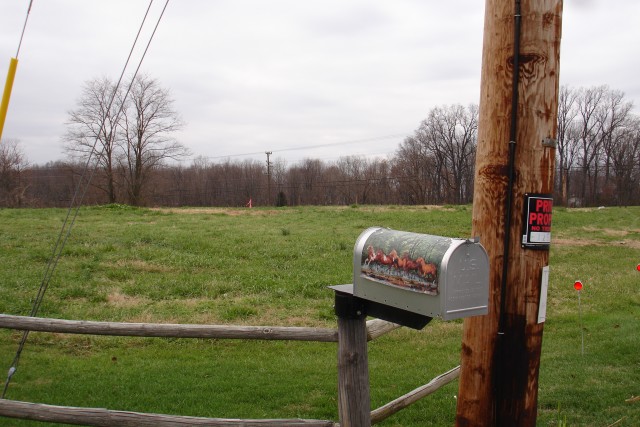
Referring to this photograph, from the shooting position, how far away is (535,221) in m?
3.01

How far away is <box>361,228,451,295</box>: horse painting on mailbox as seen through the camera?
7.88ft

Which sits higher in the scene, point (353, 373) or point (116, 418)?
point (353, 373)

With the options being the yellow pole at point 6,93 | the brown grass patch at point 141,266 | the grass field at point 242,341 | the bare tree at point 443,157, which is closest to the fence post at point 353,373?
the grass field at point 242,341

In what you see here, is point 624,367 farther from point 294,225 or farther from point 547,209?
point 294,225

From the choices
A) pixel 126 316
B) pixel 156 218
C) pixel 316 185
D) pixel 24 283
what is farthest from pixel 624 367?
pixel 316 185

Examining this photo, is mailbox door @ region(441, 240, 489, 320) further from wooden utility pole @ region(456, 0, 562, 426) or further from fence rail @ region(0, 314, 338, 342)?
fence rail @ region(0, 314, 338, 342)

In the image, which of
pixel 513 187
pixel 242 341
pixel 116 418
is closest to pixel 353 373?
pixel 513 187

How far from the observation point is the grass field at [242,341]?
5.68 metres

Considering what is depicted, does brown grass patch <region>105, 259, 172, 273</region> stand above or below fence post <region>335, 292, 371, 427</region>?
below

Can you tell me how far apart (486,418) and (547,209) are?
1.20 m

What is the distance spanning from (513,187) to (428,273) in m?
0.93

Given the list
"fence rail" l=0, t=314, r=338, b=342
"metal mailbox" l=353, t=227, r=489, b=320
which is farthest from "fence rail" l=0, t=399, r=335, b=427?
"metal mailbox" l=353, t=227, r=489, b=320

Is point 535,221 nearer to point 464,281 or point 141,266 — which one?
point 464,281

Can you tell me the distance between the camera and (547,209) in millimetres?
3068
